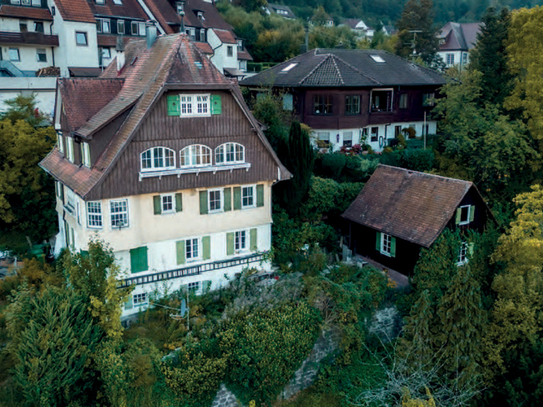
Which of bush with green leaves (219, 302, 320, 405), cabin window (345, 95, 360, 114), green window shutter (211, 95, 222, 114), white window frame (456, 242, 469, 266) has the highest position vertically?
green window shutter (211, 95, 222, 114)

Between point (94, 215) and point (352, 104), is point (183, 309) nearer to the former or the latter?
point (94, 215)

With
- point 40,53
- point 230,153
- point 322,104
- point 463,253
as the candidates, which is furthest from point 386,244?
point 40,53

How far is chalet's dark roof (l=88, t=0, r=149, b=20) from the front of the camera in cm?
4619

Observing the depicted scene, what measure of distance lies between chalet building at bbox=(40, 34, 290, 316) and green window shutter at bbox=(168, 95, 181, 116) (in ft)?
0.15

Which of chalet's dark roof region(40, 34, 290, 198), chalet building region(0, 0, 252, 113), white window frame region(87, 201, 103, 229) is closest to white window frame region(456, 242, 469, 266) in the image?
chalet's dark roof region(40, 34, 290, 198)

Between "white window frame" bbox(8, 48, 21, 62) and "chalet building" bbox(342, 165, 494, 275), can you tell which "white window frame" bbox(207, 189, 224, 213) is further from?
"white window frame" bbox(8, 48, 21, 62)

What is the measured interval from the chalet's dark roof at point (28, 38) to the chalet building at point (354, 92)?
16146mm

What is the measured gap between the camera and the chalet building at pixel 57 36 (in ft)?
126

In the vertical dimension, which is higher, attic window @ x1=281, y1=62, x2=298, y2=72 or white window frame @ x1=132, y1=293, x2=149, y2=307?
attic window @ x1=281, y1=62, x2=298, y2=72

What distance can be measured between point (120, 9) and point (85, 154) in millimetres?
29111

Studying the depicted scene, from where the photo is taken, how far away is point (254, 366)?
21.3 meters

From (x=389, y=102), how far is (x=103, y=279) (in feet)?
94.9

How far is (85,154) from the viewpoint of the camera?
76.7ft

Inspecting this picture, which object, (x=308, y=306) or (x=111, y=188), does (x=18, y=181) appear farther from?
(x=308, y=306)
